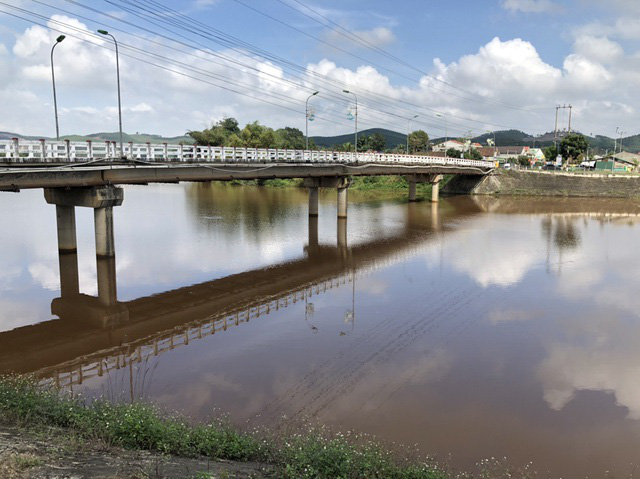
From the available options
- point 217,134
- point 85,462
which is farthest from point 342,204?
point 217,134

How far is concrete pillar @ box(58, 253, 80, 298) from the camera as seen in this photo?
84.5ft

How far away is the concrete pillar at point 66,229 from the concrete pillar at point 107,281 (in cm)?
319

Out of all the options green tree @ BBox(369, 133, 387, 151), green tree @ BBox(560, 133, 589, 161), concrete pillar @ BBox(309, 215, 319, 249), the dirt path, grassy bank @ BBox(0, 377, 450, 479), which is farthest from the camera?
green tree @ BBox(369, 133, 387, 151)

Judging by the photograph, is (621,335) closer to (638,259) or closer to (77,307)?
(638,259)

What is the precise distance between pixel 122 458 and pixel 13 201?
68494mm

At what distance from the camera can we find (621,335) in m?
20.0

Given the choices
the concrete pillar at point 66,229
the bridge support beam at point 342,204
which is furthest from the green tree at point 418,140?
the concrete pillar at point 66,229

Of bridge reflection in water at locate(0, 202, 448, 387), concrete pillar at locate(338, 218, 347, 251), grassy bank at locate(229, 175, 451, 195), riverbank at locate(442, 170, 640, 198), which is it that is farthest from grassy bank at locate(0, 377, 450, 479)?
grassy bank at locate(229, 175, 451, 195)

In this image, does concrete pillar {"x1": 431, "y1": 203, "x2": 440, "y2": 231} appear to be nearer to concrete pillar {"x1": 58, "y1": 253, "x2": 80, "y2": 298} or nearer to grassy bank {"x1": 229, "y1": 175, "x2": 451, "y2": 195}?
grassy bank {"x1": 229, "y1": 175, "x2": 451, "y2": 195}

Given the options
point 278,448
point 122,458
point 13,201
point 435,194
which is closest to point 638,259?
point 278,448

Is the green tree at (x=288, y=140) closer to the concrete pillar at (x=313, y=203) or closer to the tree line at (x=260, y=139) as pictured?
the tree line at (x=260, y=139)

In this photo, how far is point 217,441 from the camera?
10.7 m

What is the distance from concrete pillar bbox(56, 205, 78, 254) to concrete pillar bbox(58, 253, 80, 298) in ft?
1.47

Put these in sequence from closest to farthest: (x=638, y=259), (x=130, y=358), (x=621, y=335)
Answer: (x=130, y=358)
(x=621, y=335)
(x=638, y=259)
